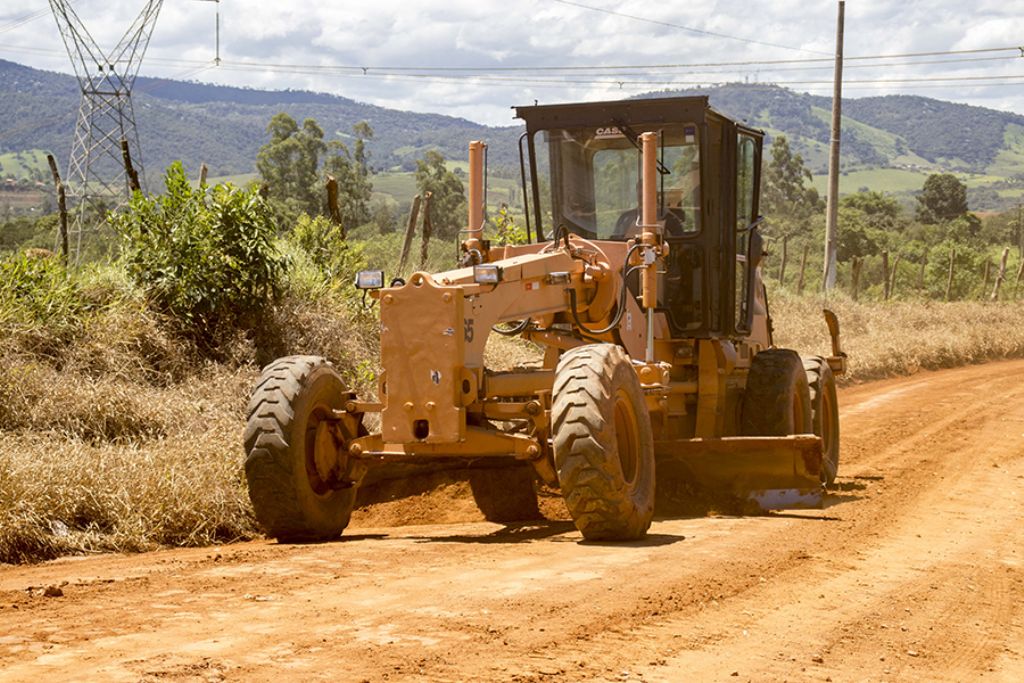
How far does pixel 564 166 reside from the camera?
12.1 meters

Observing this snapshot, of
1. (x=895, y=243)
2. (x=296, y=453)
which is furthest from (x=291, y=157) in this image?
(x=296, y=453)

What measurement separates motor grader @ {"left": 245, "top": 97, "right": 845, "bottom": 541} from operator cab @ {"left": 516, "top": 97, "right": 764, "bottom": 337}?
0.7 inches

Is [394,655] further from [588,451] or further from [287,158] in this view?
[287,158]

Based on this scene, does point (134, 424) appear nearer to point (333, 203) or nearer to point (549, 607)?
point (549, 607)

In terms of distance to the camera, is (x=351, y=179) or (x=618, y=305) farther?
(x=351, y=179)

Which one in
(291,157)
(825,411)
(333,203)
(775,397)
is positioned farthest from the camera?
(291,157)

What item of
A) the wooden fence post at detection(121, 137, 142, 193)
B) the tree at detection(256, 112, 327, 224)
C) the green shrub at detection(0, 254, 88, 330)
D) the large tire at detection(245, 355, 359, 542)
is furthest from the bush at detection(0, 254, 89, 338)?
the tree at detection(256, 112, 327, 224)

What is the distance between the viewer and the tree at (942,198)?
91.5m

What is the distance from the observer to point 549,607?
6762mm

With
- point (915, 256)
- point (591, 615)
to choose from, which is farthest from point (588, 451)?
point (915, 256)

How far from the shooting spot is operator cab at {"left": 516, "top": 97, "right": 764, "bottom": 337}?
38.2ft

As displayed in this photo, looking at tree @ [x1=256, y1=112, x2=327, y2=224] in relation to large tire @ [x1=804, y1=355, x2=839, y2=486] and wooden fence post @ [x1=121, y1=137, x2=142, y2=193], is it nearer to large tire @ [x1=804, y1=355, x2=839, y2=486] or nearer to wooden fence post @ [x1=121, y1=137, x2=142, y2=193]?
wooden fence post @ [x1=121, y1=137, x2=142, y2=193]

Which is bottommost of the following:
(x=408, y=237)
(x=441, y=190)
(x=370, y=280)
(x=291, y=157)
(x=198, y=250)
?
(x=370, y=280)

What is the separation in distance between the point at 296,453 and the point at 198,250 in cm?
554
